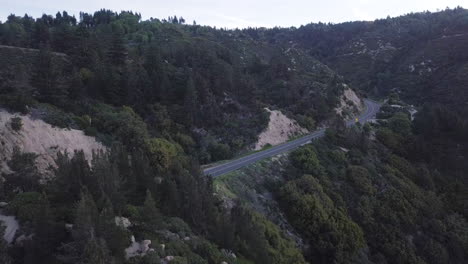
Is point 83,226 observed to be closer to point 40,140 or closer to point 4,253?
point 4,253

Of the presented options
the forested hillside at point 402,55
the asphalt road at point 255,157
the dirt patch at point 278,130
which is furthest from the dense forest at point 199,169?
the forested hillside at point 402,55

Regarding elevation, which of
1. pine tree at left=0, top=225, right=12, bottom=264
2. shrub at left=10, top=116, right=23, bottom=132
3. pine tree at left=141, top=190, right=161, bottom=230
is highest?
shrub at left=10, top=116, right=23, bottom=132

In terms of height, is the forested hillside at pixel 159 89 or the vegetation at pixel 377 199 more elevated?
the forested hillside at pixel 159 89

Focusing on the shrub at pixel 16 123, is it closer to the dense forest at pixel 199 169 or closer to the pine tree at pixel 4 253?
the dense forest at pixel 199 169

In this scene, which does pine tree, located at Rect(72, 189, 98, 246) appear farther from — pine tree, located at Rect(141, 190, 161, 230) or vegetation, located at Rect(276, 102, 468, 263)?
vegetation, located at Rect(276, 102, 468, 263)

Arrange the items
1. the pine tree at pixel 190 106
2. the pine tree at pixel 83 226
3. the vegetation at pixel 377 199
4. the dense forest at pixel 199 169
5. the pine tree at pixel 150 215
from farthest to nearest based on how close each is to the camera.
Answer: the pine tree at pixel 190 106 → the vegetation at pixel 377 199 → the pine tree at pixel 150 215 → the dense forest at pixel 199 169 → the pine tree at pixel 83 226

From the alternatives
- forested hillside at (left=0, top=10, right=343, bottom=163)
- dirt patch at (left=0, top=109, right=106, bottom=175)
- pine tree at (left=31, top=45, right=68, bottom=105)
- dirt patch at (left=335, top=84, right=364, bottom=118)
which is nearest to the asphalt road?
forested hillside at (left=0, top=10, right=343, bottom=163)

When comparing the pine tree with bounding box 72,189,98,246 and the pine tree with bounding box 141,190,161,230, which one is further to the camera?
the pine tree with bounding box 141,190,161,230
